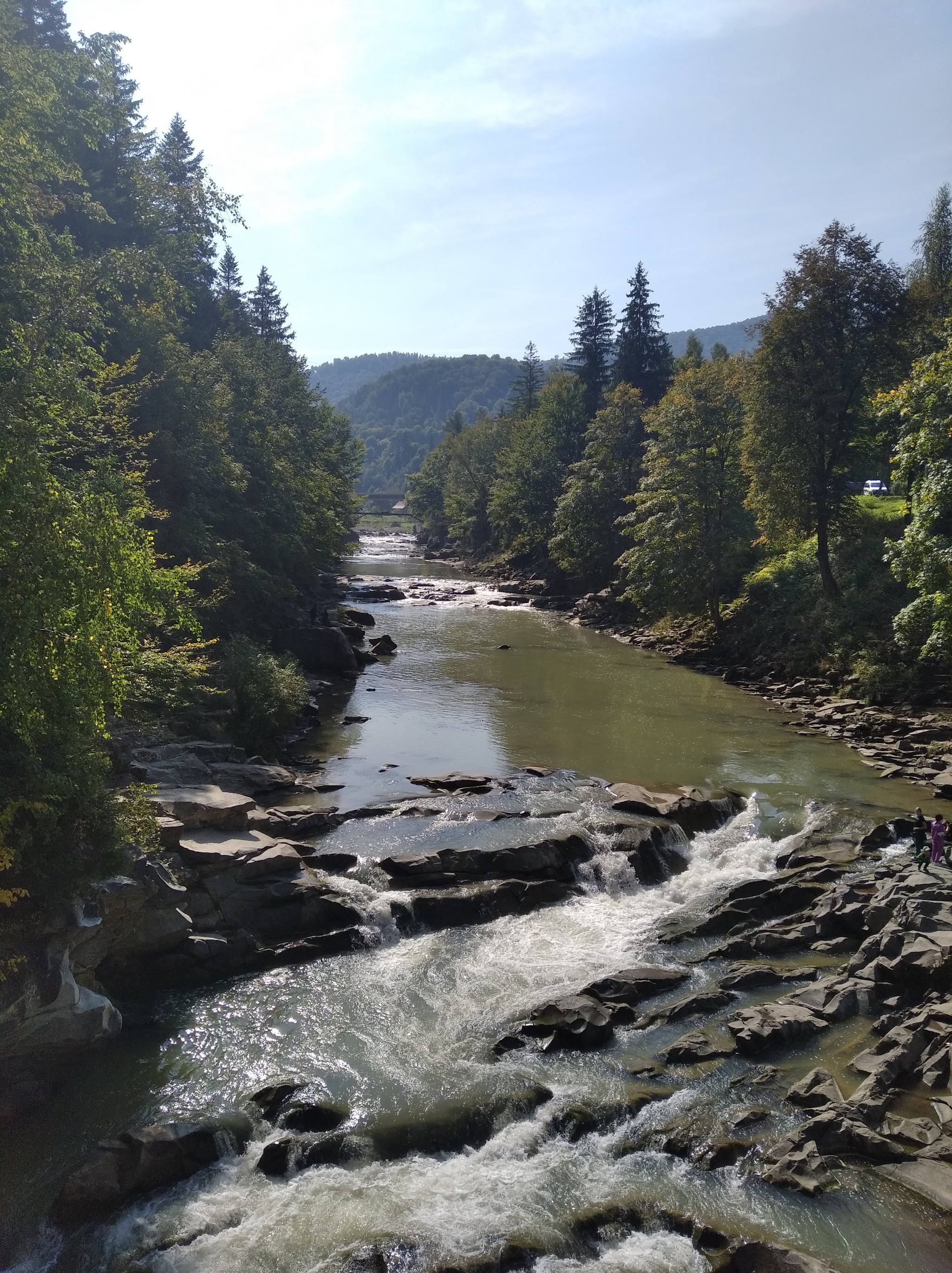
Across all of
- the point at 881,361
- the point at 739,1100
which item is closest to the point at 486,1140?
the point at 739,1100

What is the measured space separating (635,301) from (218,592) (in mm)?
64699

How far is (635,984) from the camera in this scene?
14.0 m

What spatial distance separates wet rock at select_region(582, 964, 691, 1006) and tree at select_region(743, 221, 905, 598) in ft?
85.7

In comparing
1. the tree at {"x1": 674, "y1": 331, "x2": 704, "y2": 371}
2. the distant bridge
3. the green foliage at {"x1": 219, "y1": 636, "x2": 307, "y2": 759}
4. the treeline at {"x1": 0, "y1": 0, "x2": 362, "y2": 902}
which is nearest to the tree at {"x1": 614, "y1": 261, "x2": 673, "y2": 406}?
the tree at {"x1": 674, "y1": 331, "x2": 704, "y2": 371}

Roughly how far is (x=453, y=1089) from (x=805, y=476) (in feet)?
103

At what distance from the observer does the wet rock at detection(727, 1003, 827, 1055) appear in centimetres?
1202

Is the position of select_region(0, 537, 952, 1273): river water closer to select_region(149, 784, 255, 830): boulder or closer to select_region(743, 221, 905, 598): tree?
select_region(149, 784, 255, 830): boulder

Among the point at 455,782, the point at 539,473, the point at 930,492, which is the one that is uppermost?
the point at 539,473

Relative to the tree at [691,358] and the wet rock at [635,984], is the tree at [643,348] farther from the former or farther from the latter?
the wet rock at [635,984]

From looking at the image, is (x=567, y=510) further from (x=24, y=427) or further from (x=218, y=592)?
(x=24, y=427)

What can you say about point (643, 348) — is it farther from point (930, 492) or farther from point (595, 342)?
point (930, 492)

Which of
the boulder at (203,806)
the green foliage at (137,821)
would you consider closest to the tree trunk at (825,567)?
the boulder at (203,806)

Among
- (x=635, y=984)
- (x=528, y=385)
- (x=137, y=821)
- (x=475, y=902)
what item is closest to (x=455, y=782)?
(x=475, y=902)

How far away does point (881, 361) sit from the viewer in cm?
3497
